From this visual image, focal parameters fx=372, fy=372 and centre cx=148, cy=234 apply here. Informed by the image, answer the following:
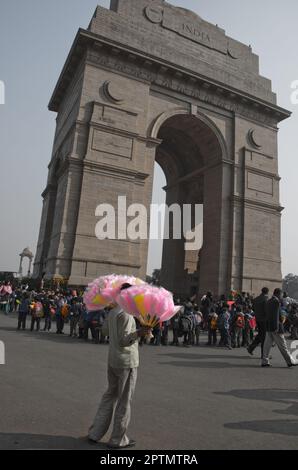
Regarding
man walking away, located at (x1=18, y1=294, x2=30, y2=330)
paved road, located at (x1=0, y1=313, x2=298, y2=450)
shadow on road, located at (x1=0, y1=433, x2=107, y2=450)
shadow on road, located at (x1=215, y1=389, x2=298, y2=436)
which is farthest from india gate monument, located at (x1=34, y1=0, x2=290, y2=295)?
shadow on road, located at (x1=0, y1=433, x2=107, y2=450)

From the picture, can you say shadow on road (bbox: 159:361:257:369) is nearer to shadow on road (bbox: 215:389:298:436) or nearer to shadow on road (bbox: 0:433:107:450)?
shadow on road (bbox: 215:389:298:436)

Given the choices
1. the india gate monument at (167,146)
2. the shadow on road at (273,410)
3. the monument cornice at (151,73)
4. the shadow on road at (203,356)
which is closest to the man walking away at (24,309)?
the india gate monument at (167,146)

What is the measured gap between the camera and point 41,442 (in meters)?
3.64

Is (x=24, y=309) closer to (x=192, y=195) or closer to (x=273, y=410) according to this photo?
(x=273, y=410)

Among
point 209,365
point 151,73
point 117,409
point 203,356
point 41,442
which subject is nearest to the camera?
point 41,442

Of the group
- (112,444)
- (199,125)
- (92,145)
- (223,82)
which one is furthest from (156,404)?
(223,82)

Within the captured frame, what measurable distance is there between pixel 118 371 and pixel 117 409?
0.36m

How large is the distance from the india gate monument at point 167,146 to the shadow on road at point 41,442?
14642 mm

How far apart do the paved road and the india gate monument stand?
35.6ft

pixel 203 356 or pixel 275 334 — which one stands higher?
pixel 275 334

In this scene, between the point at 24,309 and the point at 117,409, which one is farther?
the point at 24,309

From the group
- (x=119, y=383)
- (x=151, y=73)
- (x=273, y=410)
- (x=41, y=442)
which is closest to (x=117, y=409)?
(x=119, y=383)
